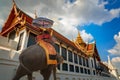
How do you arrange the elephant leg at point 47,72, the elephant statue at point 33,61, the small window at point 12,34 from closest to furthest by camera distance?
the elephant statue at point 33,61, the elephant leg at point 47,72, the small window at point 12,34

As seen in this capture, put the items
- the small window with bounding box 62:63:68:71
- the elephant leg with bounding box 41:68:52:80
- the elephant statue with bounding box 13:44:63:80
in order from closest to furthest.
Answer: the elephant statue with bounding box 13:44:63:80 < the elephant leg with bounding box 41:68:52:80 < the small window with bounding box 62:63:68:71

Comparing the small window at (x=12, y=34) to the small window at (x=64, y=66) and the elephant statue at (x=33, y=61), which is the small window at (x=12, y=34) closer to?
the small window at (x=64, y=66)

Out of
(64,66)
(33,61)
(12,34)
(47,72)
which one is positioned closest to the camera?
(33,61)

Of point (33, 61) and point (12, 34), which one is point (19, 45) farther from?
point (33, 61)

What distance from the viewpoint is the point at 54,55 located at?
3.97 m

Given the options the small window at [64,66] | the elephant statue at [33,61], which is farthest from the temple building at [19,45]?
the elephant statue at [33,61]

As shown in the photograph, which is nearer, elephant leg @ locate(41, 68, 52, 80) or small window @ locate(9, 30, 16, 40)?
elephant leg @ locate(41, 68, 52, 80)

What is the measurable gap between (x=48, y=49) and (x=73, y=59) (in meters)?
17.9

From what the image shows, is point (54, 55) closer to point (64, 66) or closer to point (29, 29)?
point (29, 29)

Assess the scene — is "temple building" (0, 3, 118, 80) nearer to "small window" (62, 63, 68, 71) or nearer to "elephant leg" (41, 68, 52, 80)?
"small window" (62, 63, 68, 71)

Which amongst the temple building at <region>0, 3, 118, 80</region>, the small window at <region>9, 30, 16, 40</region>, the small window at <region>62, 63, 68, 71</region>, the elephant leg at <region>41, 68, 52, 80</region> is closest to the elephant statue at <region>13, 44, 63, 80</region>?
the elephant leg at <region>41, 68, 52, 80</region>

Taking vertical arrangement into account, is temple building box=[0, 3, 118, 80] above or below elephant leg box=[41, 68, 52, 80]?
above

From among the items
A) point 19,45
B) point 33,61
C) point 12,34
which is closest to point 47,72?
point 33,61

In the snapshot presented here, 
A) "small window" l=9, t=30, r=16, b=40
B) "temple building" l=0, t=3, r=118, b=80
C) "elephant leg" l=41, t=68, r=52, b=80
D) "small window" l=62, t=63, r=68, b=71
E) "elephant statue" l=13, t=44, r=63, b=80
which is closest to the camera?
"elephant statue" l=13, t=44, r=63, b=80
